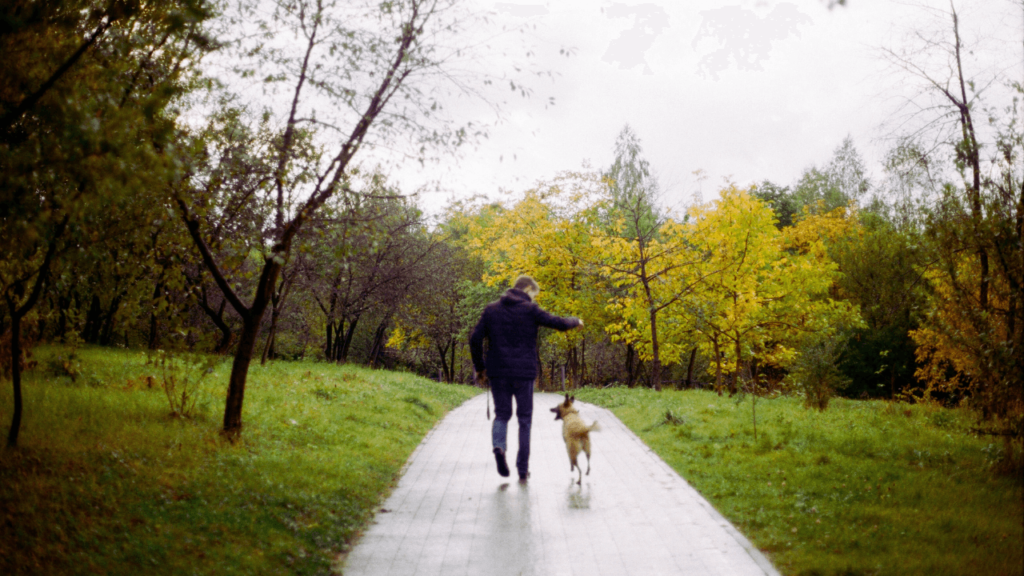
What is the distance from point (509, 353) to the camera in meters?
7.73

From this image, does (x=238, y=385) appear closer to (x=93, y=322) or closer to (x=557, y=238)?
(x=93, y=322)

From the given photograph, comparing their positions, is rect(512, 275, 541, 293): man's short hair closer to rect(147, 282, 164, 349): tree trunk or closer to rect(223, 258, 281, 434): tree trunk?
rect(223, 258, 281, 434): tree trunk

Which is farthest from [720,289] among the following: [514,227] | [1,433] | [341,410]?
[1,433]

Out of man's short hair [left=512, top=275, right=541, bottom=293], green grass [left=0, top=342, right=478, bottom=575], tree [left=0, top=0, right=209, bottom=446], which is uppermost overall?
tree [left=0, top=0, right=209, bottom=446]

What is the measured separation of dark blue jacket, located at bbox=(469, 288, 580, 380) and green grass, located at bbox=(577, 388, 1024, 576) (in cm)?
239

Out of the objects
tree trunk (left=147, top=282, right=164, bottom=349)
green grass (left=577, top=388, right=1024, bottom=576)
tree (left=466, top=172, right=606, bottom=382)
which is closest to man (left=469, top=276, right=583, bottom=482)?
green grass (left=577, top=388, right=1024, bottom=576)

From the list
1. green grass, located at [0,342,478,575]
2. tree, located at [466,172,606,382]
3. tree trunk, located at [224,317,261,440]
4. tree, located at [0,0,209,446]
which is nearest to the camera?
tree, located at [0,0,209,446]

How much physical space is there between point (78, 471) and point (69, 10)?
3.70m

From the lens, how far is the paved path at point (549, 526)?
5.17 metres

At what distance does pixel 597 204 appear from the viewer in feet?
89.4

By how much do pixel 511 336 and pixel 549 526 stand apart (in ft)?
7.31

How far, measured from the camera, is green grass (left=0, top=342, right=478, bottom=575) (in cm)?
475

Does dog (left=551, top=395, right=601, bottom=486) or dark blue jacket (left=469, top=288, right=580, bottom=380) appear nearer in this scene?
dark blue jacket (left=469, top=288, right=580, bottom=380)

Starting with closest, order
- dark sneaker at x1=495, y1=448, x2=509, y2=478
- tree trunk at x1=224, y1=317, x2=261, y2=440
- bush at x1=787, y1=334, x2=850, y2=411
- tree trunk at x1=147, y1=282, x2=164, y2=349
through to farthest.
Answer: dark sneaker at x1=495, y1=448, x2=509, y2=478 < tree trunk at x1=224, y1=317, x2=261, y2=440 < tree trunk at x1=147, y1=282, x2=164, y2=349 < bush at x1=787, y1=334, x2=850, y2=411
